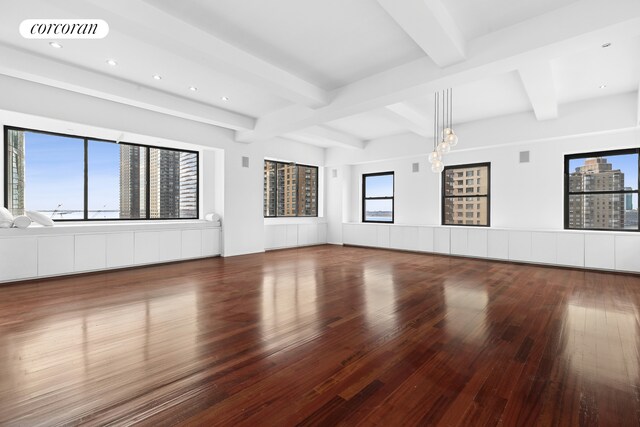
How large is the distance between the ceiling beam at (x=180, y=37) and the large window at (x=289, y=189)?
4619 millimetres

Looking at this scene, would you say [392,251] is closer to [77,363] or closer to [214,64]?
[214,64]

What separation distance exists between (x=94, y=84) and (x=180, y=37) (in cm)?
223

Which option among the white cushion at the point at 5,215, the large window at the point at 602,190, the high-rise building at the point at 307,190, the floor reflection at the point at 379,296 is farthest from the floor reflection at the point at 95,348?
the large window at the point at 602,190

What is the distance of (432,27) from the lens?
2.97 m

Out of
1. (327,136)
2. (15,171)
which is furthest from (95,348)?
(327,136)

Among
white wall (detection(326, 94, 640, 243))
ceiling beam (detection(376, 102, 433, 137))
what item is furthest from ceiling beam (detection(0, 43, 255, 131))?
white wall (detection(326, 94, 640, 243))

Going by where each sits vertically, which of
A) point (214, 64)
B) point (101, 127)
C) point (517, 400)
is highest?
point (214, 64)

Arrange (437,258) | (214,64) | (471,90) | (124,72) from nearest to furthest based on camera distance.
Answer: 1. (214,64)
2. (124,72)
3. (471,90)
4. (437,258)

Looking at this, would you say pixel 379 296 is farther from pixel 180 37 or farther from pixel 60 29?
pixel 60 29

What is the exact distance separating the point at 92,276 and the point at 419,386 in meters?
5.55

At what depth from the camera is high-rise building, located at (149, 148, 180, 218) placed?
6.86 metres

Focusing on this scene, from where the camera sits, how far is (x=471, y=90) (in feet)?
16.8

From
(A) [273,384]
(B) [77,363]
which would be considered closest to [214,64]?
(B) [77,363]

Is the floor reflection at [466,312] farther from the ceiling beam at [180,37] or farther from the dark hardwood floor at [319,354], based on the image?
the ceiling beam at [180,37]
